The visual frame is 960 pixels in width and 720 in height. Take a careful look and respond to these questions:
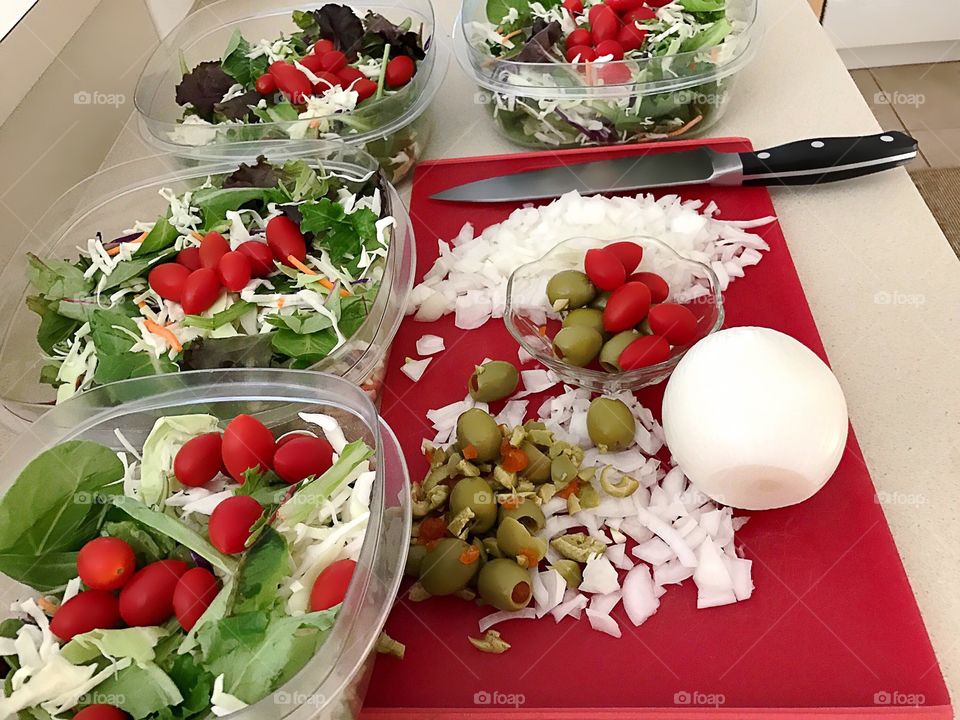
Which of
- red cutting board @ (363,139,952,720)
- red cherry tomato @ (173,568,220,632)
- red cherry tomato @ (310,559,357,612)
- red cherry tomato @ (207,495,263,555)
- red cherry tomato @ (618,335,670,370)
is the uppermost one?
red cherry tomato @ (207,495,263,555)

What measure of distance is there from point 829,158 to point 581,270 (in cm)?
40

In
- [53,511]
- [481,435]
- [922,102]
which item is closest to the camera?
[53,511]

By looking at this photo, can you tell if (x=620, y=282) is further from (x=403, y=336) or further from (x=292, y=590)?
(x=292, y=590)

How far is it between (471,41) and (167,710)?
999 millimetres

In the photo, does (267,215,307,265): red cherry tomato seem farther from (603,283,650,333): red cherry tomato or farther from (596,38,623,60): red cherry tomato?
(596,38,623,60): red cherry tomato

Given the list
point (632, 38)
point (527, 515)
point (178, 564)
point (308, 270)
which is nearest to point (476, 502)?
point (527, 515)

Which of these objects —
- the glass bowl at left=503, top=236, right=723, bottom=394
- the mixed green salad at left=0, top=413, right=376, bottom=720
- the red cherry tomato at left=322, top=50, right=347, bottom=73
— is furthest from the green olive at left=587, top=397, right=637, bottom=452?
the red cherry tomato at left=322, top=50, right=347, bottom=73

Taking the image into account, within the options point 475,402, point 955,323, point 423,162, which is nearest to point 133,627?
point 475,402

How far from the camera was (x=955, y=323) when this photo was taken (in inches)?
37.4

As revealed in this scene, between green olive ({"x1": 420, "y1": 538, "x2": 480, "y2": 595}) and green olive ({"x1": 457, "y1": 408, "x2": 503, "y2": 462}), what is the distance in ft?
0.36

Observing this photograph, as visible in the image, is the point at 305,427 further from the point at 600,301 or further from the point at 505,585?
the point at 600,301

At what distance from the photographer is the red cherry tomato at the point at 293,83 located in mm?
1176

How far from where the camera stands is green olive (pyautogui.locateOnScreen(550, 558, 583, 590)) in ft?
2.52

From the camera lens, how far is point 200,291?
94 cm
